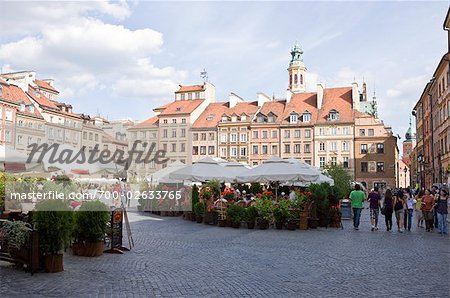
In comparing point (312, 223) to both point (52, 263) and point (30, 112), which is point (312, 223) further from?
point (30, 112)

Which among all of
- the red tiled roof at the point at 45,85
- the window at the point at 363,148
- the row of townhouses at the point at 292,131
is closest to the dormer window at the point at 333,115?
the row of townhouses at the point at 292,131

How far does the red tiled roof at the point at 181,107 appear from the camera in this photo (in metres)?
82.4

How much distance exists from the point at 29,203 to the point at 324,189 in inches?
454

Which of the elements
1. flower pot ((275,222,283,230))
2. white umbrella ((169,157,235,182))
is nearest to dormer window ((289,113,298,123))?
white umbrella ((169,157,235,182))

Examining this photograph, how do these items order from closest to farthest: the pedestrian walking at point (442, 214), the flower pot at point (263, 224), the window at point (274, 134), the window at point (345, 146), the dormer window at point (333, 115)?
1. the pedestrian walking at point (442, 214)
2. the flower pot at point (263, 224)
3. the window at point (345, 146)
4. the dormer window at point (333, 115)
5. the window at point (274, 134)

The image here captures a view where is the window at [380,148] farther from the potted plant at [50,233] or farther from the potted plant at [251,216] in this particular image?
the potted plant at [50,233]

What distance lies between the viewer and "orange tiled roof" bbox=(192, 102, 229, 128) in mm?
80500

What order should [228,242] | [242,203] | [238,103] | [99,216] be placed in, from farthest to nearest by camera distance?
1. [238,103]
2. [242,203]
3. [228,242]
4. [99,216]

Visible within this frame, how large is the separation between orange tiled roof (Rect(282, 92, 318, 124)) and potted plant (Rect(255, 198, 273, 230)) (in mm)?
57555

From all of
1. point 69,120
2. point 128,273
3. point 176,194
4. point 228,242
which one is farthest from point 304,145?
point 128,273

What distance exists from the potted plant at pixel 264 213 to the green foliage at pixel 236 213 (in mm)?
574

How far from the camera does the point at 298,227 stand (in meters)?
18.8

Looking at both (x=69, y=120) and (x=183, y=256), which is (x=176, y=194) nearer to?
(x=183, y=256)

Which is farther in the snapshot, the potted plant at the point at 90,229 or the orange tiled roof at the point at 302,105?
the orange tiled roof at the point at 302,105
